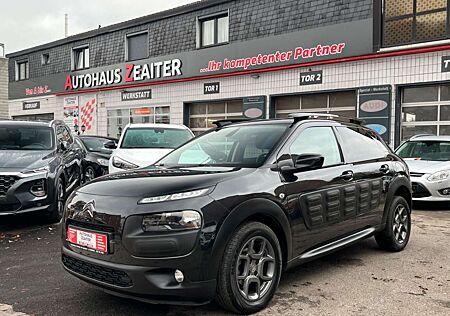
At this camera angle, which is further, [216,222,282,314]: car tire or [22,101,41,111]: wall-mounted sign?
[22,101,41,111]: wall-mounted sign

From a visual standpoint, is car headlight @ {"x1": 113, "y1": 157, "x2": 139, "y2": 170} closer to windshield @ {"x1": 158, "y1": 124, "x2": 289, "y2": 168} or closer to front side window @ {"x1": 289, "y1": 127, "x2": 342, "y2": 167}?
windshield @ {"x1": 158, "y1": 124, "x2": 289, "y2": 168}

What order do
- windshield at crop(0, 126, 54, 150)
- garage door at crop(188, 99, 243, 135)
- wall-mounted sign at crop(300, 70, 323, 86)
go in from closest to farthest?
windshield at crop(0, 126, 54, 150), wall-mounted sign at crop(300, 70, 323, 86), garage door at crop(188, 99, 243, 135)

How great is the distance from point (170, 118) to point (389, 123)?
9753mm

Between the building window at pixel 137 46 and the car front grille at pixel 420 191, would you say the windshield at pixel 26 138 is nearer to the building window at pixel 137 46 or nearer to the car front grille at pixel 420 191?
the car front grille at pixel 420 191

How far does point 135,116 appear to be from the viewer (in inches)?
841

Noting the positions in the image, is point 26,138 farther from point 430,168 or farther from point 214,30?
point 214,30

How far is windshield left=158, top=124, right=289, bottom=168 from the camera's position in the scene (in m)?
3.87

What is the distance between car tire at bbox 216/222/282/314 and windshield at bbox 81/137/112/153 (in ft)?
32.9

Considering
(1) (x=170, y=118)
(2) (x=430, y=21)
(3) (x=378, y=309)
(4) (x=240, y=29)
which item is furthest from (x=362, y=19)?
(3) (x=378, y=309)

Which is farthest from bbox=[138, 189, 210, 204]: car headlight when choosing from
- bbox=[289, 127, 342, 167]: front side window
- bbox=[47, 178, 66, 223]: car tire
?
bbox=[47, 178, 66, 223]: car tire

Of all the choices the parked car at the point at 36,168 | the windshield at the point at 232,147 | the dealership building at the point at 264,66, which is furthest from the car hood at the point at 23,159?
the dealership building at the point at 264,66

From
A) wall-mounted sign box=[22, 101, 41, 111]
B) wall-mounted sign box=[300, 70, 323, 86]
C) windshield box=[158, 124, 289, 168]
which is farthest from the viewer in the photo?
wall-mounted sign box=[22, 101, 41, 111]

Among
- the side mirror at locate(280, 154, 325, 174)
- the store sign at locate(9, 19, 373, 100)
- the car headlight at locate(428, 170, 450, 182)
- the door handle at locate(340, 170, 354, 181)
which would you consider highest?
the store sign at locate(9, 19, 373, 100)

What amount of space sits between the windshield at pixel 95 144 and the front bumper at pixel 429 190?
8350 millimetres
